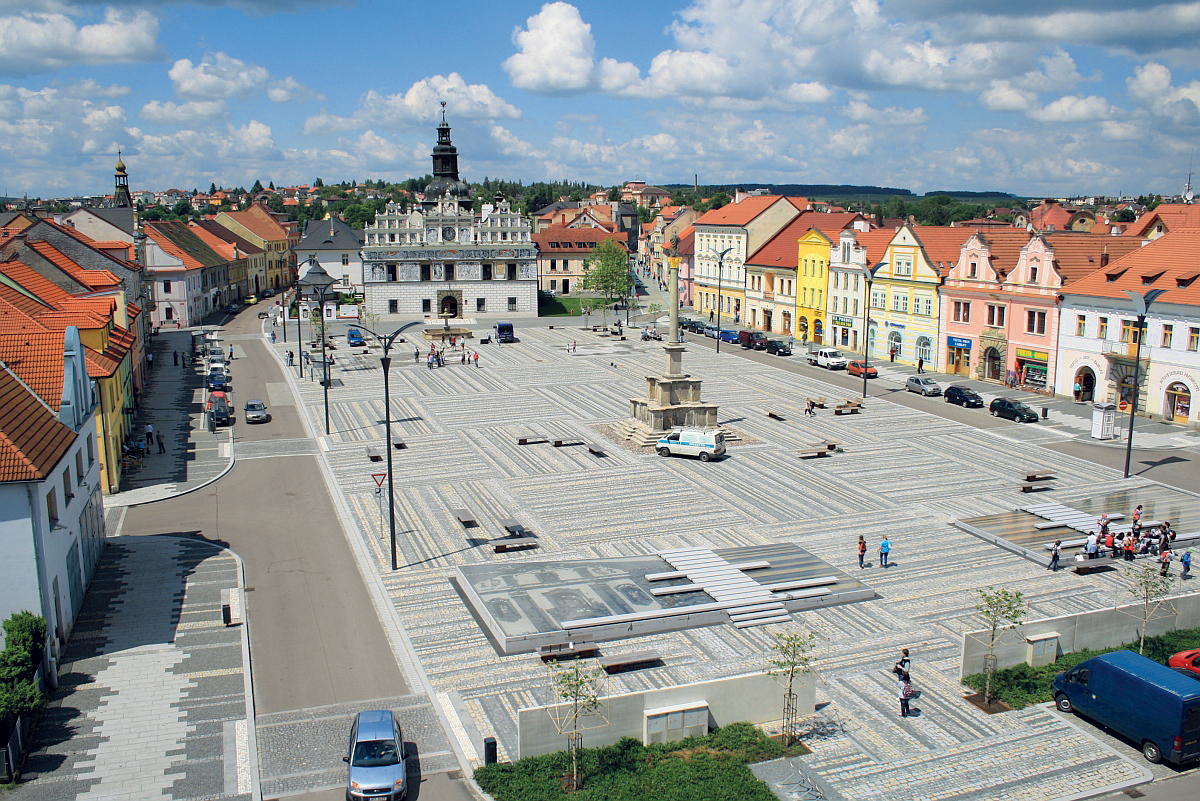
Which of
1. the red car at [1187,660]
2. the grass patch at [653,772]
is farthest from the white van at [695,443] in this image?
the grass patch at [653,772]

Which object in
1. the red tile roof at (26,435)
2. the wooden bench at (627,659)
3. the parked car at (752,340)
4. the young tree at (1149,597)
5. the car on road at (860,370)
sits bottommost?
the wooden bench at (627,659)

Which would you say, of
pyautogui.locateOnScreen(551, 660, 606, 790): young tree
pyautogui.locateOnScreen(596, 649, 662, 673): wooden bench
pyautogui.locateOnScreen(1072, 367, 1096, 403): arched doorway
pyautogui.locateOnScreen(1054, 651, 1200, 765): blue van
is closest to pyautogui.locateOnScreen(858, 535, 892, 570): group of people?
pyautogui.locateOnScreen(1054, 651, 1200, 765): blue van

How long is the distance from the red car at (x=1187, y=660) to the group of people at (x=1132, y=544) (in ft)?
23.4

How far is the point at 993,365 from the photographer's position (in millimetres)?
63469

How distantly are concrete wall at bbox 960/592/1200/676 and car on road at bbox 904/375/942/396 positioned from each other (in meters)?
34.1

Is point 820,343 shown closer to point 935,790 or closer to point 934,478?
point 934,478

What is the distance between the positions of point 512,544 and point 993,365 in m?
42.6

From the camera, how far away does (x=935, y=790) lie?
744 inches

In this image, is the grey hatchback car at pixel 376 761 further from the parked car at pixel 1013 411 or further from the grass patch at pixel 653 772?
the parked car at pixel 1013 411

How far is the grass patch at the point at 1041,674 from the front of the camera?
22.6 meters

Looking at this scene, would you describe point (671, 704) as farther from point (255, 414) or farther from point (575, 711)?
point (255, 414)

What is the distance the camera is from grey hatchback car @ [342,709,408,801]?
59.7 feet

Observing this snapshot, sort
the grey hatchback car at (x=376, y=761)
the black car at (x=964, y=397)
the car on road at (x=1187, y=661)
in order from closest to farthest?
the grey hatchback car at (x=376, y=761)
the car on road at (x=1187, y=661)
the black car at (x=964, y=397)

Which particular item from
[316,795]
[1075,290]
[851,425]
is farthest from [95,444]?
[1075,290]
